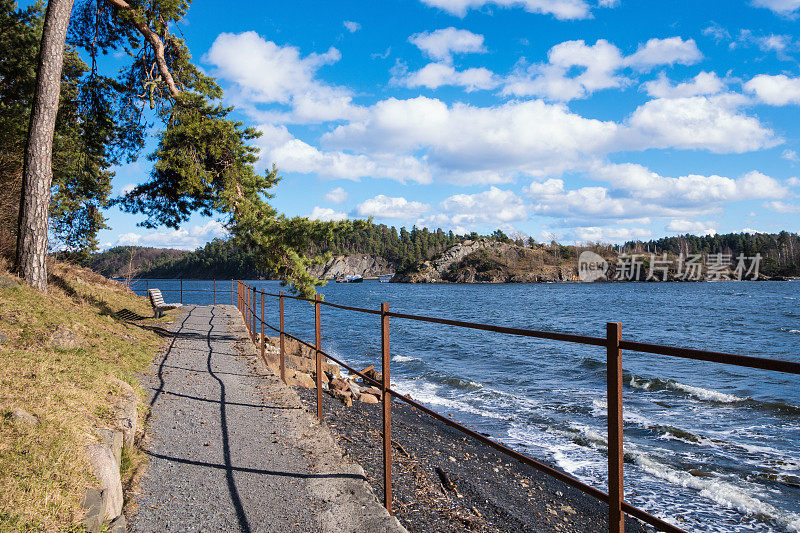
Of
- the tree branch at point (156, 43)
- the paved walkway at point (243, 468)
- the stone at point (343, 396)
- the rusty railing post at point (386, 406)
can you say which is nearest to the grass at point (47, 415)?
the paved walkway at point (243, 468)

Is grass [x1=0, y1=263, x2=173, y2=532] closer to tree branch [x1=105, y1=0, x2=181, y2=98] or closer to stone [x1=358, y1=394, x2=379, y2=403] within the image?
stone [x1=358, y1=394, x2=379, y2=403]

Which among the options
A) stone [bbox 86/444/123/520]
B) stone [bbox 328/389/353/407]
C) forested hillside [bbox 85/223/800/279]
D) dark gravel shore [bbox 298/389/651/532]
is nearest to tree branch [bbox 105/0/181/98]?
stone [bbox 328/389/353/407]

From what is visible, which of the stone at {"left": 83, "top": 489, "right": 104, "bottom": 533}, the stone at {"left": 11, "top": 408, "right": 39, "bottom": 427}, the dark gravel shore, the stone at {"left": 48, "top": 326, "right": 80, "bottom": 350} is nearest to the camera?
the stone at {"left": 83, "top": 489, "right": 104, "bottom": 533}

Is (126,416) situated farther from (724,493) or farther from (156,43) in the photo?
(156,43)

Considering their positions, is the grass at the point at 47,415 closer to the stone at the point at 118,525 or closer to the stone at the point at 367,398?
the stone at the point at 118,525

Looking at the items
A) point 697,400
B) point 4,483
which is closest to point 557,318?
point 697,400

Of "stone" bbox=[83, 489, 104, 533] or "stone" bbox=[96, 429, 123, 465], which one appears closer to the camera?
"stone" bbox=[83, 489, 104, 533]

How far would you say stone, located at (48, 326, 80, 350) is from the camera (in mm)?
6977

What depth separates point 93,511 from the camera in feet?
9.75

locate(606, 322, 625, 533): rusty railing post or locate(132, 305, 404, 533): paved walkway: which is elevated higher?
locate(606, 322, 625, 533): rusty railing post

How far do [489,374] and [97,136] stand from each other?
1500 cm

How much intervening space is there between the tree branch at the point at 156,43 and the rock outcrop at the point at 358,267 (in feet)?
548

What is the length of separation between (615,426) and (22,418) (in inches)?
160

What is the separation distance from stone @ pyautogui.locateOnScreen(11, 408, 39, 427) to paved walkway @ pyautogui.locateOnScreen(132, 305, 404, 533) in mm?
1025
